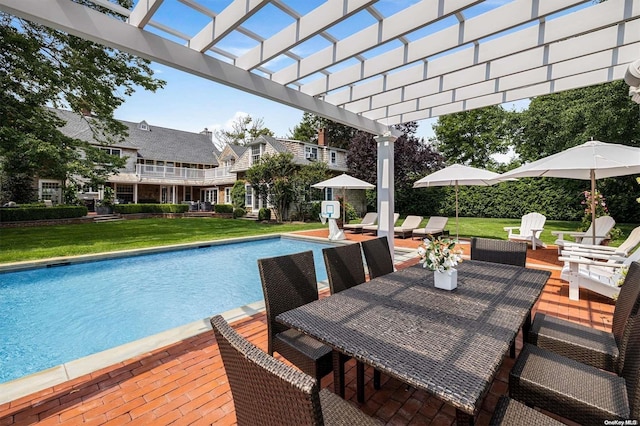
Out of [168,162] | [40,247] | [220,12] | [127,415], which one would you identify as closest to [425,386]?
[127,415]

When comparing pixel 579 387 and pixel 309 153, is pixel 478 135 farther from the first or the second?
pixel 579 387

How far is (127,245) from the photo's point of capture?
10.1m

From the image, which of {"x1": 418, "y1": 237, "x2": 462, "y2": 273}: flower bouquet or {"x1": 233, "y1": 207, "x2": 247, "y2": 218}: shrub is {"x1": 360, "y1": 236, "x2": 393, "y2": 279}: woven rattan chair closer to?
{"x1": 418, "y1": 237, "x2": 462, "y2": 273}: flower bouquet

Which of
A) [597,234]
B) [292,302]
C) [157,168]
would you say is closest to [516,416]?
[292,302]

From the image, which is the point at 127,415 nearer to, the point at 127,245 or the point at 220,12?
the point at 220,12

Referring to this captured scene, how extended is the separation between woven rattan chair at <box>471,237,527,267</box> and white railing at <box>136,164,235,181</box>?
22.3 metres

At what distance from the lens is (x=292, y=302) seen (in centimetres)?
274

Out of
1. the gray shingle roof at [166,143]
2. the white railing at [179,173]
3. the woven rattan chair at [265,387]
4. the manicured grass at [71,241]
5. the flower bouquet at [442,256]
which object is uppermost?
the gray shingle roof at [166,143]

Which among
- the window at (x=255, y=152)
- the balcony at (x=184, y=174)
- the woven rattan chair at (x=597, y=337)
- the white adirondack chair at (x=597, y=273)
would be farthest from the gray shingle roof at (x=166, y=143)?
the woven rattan chair at (x=597, y=337)

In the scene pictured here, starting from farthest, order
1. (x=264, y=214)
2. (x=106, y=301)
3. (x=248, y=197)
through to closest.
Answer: (x=248, y=197) < (x=264, y=214) < (x=106, y=301)

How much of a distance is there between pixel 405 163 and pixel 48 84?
17.9m

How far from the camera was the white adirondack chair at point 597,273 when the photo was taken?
431cm

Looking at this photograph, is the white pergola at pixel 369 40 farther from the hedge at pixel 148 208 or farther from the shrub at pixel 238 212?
the hedge at pixel 148 208

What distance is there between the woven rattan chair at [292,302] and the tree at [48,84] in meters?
12.7
